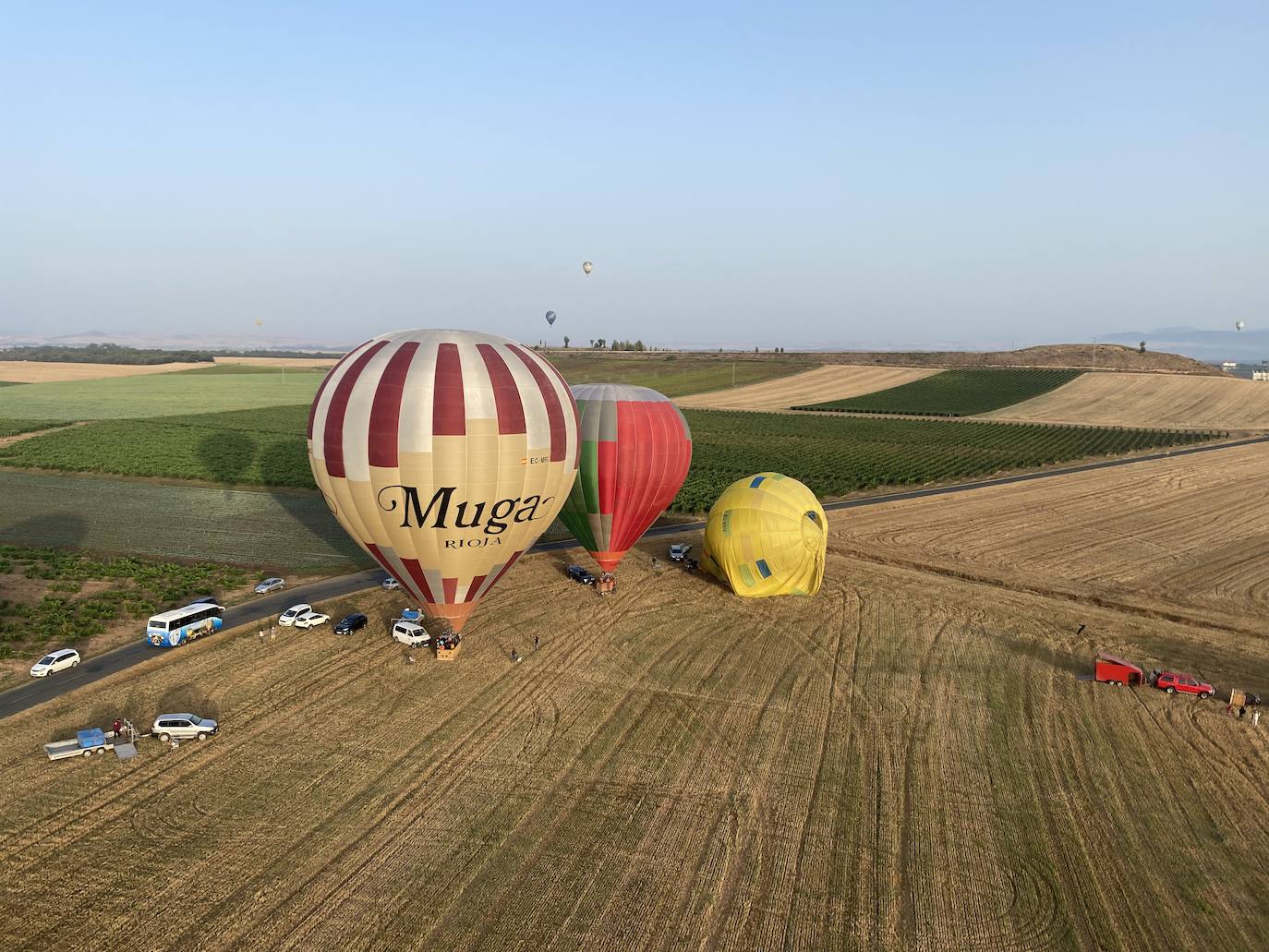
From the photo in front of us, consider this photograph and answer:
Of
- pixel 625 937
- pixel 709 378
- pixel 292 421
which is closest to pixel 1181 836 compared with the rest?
pixel 625 937

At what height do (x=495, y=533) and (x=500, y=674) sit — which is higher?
(x=495, y=533)

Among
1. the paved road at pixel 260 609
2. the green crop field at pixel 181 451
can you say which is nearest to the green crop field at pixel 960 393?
the paved road at pixel 260 609

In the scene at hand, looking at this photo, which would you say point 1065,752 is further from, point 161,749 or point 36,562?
point 36,562

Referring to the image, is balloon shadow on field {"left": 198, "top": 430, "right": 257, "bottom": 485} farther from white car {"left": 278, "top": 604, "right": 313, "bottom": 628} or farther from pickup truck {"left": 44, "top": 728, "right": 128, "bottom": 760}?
pickup truck {"left": 44, "top": 728, "right": 128, "bottom": 760}

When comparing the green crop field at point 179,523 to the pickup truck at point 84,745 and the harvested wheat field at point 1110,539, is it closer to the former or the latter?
the pickup truck at point 84,745

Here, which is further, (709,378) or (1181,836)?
(709,378)

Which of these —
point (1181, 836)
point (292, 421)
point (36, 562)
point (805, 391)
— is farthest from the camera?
point (805, 391)

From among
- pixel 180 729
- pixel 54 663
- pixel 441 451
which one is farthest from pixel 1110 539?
pixel 54 663

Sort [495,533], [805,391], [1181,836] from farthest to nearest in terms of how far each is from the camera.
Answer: [805,391], [495,533], [1181,836]
